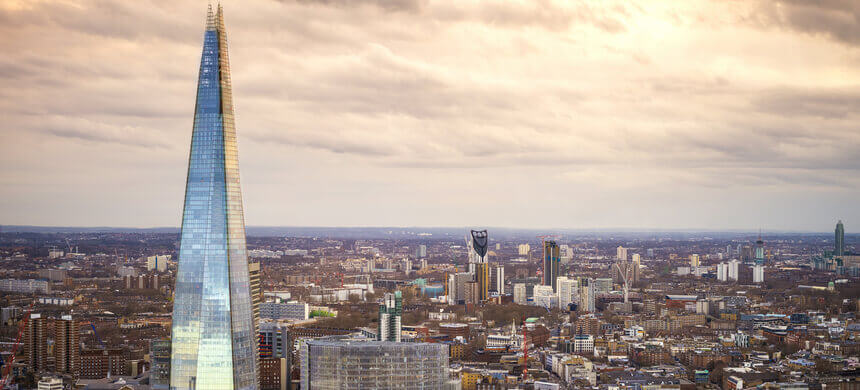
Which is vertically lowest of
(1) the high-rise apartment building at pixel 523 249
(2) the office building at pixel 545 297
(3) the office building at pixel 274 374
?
(2) the office building at pixel 545 297

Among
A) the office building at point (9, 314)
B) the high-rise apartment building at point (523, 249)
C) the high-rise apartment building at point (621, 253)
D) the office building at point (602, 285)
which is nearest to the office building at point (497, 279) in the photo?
the office building at point (602, 285)

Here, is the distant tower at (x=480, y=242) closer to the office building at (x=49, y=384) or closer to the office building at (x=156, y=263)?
the office building at (x=156, y=263)

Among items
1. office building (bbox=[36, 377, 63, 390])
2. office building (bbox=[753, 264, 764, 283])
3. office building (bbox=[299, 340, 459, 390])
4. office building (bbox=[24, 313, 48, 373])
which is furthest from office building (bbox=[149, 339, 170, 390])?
office building (bbox=[753, 264, 764, 283])

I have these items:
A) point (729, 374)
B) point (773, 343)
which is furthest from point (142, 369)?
point (773, 343)

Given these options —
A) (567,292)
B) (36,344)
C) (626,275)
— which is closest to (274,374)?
(36,344)

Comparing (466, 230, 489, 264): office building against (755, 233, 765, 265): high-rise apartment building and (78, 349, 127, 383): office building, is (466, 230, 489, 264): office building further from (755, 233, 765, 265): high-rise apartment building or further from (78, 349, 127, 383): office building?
(78, 349, 127, 383): office building

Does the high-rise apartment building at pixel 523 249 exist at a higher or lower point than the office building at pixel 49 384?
higher
